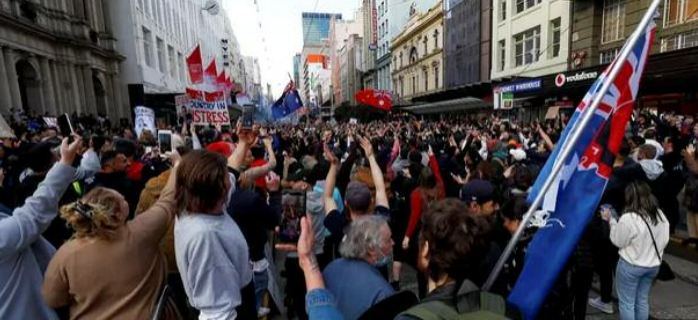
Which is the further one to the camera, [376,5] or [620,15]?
[376,5]

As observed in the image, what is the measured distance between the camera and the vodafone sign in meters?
15.2

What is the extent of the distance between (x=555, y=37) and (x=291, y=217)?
76.0ft

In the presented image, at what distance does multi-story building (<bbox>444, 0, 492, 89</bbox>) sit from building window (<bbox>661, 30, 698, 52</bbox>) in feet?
47.4

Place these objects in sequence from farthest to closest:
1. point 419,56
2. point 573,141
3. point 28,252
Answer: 1. point 419,56
2. point 28,252
3. point 573,141

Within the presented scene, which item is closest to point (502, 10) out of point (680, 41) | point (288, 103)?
point (680, 41)

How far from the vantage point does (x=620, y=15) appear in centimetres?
1727

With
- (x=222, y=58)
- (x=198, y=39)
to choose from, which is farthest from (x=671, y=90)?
(x=222, y=58)

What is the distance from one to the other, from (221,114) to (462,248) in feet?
31.8

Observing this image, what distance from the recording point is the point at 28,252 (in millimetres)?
2137

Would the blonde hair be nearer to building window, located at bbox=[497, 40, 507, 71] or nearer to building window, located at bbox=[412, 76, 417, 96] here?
building window, located at bbox=[497, 40, 507, 71]

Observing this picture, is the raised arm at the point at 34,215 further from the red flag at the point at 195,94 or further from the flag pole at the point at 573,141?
the red flag at the point at 195,94

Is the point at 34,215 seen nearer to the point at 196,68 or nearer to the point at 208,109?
the point at 208,109

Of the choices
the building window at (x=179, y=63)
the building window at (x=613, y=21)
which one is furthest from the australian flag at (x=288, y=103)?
the building window at (x=179, y=63)

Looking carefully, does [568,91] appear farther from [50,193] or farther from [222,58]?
[222,58]
